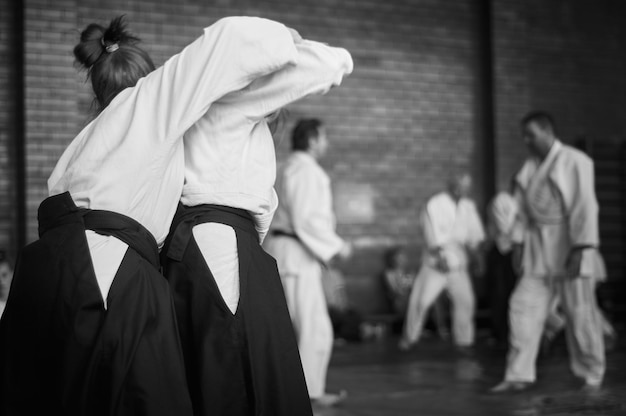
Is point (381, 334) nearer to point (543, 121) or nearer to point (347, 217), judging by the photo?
point (347, 217)

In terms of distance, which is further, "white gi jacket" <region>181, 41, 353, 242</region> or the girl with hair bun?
"white gi jacket" <region>181, 41, 353, 242</region>

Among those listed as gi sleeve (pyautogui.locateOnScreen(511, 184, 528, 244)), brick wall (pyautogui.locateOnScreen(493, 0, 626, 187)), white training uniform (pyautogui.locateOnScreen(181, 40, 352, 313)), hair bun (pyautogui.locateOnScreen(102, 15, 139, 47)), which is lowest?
gi sleeve (pyautogui.locateOnScreen(511, 184, 528, 244))

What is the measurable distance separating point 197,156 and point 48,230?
486 mm

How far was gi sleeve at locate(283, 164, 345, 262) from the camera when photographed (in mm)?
4961

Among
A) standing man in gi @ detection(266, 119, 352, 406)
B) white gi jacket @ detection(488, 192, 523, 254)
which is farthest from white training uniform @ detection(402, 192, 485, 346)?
standing man in gi @ detection(266, 119, 352, 406)

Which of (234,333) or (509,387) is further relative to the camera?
(509,387)

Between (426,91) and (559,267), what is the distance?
515cm

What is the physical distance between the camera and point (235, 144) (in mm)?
2555

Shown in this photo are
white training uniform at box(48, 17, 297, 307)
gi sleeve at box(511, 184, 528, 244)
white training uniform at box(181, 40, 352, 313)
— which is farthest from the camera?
gi sleeve at box(511, 184, 528, 244)

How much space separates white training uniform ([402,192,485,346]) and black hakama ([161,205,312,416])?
6060 millimetres

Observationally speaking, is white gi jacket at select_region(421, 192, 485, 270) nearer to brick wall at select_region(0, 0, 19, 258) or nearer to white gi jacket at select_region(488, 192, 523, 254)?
white gi jacket at select_region(488, 192, 523, 254)

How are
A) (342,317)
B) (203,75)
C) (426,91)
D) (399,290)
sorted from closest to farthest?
1. (203,75)
2. (342,317)
3. (399,290)
4. (426,91)

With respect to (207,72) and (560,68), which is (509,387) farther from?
(560,68)

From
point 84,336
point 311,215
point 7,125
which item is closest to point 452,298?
point 311,215
